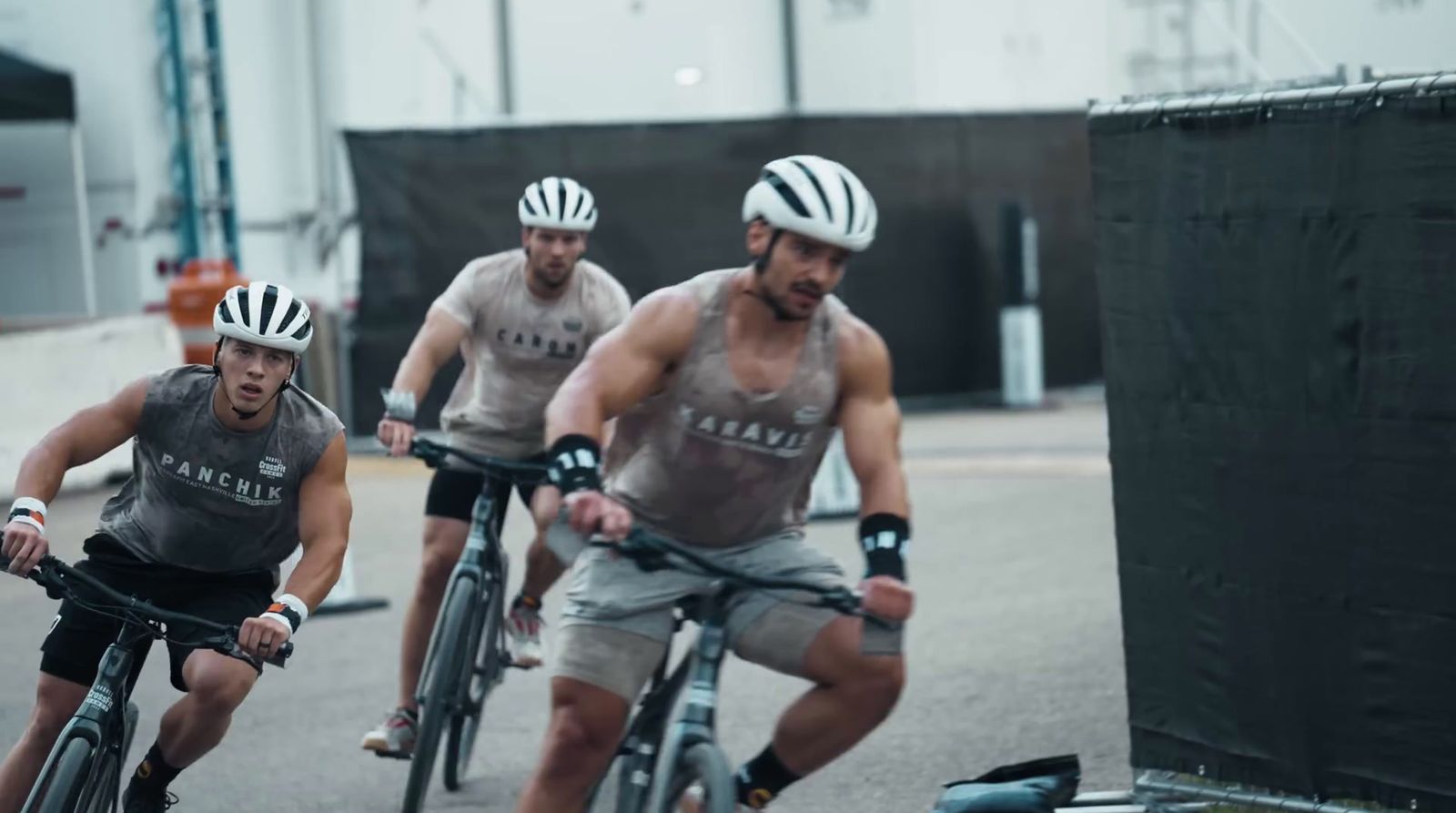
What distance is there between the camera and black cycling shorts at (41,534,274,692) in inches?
229

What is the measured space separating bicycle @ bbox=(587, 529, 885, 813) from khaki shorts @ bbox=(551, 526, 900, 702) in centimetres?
5

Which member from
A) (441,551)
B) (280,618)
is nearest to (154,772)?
(280,618)

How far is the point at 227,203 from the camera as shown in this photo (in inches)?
796

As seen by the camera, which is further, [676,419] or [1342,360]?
[1342,360]

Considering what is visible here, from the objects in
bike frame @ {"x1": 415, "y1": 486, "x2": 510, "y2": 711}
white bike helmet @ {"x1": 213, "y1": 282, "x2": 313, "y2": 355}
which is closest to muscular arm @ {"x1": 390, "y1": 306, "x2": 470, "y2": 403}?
bike frame @ {"x1": 415, "y1": 486, "x2": 510, "y2": 711}

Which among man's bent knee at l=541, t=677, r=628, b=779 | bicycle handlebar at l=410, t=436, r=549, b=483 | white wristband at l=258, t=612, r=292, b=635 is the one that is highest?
bicycle handlebar at l=410, t=436, r=549, b=483

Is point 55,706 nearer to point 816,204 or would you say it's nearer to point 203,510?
point 203,510

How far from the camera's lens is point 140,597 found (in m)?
5.91

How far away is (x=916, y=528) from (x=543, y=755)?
8.82m

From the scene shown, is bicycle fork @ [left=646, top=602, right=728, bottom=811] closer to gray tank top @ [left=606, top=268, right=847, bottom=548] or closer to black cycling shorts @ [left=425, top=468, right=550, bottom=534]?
gray tank top @ [left=606, top=268, right=847, bottom=548]

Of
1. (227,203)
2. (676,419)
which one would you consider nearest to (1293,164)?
(676,419)

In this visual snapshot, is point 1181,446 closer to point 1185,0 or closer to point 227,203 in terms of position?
point 227,203

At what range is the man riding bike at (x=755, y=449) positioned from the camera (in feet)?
16.4

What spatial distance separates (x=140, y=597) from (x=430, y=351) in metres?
2.02
